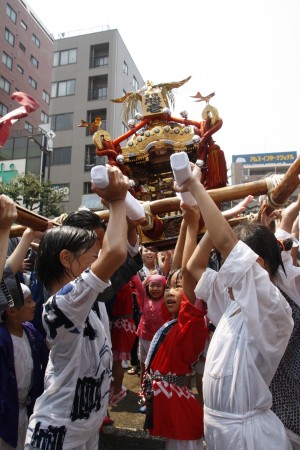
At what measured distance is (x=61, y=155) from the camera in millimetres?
27984

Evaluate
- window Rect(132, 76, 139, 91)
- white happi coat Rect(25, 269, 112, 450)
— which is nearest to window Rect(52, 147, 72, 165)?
window Rect(132, 76, 139, 91)

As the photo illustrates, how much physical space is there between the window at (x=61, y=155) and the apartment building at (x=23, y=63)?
2.19 m

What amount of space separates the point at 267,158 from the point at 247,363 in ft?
191

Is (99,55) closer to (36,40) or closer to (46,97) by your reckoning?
(46,97)

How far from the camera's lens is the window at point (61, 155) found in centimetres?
2766

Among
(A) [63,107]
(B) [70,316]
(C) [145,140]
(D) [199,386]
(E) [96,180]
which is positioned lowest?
(D) [199,386]

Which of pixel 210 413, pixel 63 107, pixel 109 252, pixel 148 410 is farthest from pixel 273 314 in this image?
pixel 63 107

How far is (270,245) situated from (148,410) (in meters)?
1.44

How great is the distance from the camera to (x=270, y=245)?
189 cm

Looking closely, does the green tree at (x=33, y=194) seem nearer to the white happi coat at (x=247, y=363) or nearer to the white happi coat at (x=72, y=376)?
the white happi coat at (x=72, y=376)

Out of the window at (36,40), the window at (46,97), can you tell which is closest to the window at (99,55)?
the window at (46,97)

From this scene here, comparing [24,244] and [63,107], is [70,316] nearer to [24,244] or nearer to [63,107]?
[24,244]

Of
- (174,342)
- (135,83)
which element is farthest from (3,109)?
(174,342)

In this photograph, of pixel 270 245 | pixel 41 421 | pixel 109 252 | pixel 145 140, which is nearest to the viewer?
pixel 109 252
